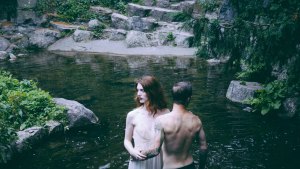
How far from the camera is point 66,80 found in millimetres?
17750

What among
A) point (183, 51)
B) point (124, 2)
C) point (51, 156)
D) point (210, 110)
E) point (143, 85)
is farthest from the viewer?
point (124, 2)

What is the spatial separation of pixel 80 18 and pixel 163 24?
732cm

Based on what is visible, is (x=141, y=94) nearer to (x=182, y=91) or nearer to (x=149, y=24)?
(x=182, y=91)

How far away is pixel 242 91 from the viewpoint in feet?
43.1

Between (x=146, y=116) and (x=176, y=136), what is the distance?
583 mm

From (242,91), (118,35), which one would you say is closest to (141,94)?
(242,91)

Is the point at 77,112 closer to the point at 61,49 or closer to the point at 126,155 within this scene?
the point at 126,155

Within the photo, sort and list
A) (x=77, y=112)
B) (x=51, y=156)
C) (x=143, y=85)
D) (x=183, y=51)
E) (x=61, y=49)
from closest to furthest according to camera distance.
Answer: (x=143, y=85)
(x=51, y=156)
(x=77, y=112)
(x=183, y=51)
(x=61, y=49)

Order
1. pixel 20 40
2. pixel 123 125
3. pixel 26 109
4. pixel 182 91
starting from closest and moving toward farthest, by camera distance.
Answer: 1. pixel 182 91
2. pixel 26 109
3. pixel 123 125
4. pixel 20 40

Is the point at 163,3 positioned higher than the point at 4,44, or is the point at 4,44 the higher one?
the point at 163,3

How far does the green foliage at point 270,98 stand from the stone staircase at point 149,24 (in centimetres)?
1319

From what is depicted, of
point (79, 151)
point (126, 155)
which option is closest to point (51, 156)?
point (79, 151)

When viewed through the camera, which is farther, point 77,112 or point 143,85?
point 77,112

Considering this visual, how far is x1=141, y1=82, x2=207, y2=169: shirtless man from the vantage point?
4660mm
